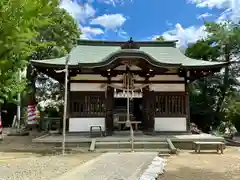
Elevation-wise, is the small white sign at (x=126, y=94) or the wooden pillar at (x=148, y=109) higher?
the small white sign at (x=126, y=94)

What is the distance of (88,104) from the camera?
11602 millimetres

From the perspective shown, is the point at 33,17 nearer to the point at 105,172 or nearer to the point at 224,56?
the point at 105,172

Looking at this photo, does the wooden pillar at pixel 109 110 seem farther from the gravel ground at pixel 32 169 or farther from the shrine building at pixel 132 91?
the gravel ground at pixel 32 169

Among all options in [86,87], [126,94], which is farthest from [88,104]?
[126,94]

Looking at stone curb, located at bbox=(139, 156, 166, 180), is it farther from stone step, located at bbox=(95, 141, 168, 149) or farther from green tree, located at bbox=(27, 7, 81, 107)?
green tree, located at bbox=(27, 7, 81, 107)

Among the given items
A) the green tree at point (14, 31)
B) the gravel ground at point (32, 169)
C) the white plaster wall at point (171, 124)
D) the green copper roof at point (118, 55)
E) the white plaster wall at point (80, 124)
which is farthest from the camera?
the white plaster wall at point (171, 124)

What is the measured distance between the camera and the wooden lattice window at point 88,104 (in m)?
11.6

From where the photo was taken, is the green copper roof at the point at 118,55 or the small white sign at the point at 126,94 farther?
the small white sign at the point at 126,94

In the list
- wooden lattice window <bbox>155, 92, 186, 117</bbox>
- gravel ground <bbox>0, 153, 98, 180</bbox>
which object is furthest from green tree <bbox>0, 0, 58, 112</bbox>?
wooden lattice window <bbox>155, 92, 186, 117</bbox>

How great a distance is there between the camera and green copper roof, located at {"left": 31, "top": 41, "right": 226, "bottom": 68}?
35.0 feet

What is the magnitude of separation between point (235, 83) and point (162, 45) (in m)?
5.81

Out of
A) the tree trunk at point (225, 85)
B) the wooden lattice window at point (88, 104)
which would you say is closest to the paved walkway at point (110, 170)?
A: the wooden lattice window at point (88, 104)

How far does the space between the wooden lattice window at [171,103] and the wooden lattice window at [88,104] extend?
7.71 ft

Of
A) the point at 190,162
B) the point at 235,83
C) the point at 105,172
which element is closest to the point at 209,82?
the point at 235,83
